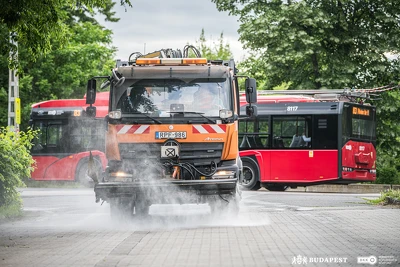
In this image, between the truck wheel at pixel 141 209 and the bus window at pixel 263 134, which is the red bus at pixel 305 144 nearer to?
the bus window at pixel 263 134

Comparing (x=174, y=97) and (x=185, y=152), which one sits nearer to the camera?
(x=185, y=152)

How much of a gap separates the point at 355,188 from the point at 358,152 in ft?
18.5

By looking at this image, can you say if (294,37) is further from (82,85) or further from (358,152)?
(82,85)

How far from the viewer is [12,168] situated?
58.9 feet

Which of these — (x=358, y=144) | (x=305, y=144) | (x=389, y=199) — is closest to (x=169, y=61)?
(x=389, y=199)

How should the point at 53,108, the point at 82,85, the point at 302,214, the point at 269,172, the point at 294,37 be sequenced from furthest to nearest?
1. the point at 82,85
2. the point at 294,37
3. the point at 53,108
4. the point at 269,172
5. the point at 302,214

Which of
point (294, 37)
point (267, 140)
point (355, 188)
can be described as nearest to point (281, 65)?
point (294, 37)

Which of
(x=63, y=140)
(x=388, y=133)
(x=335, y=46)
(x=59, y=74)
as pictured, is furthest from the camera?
(x=59, y=74)

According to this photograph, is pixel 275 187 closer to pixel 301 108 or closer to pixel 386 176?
pixel 301 108

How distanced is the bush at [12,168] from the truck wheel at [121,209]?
2338 mm

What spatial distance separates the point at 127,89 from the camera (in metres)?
16.3

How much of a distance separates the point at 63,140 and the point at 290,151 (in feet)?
29.4

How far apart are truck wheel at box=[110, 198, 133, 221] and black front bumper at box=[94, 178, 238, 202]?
0.93 meters

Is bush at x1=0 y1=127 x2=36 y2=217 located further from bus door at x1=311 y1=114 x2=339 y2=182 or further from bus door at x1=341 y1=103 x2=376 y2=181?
bus door at x1=341 y1=103 x2=376 y2=181
